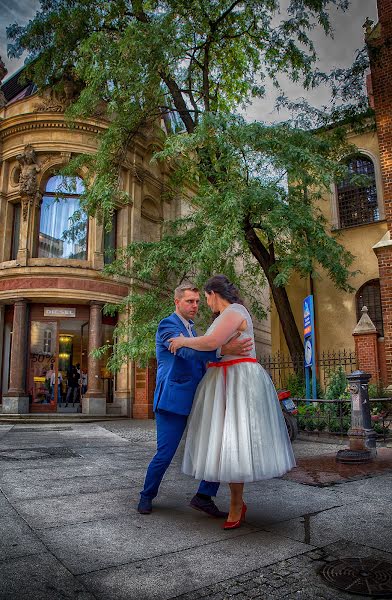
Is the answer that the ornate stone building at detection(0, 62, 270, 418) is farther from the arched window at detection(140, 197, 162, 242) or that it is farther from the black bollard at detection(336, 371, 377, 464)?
the black bollard at detection(336, 371, 377, 464)

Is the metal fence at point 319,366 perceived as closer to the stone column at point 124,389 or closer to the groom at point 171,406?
the stone column at point 124,389

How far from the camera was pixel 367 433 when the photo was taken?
7.10m

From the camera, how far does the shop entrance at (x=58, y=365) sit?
18391 millimetres

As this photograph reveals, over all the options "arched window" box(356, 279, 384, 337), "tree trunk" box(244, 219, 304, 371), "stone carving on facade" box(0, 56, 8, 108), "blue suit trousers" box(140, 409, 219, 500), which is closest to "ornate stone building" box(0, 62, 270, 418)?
"stone carving on facade" box(0, 56, 8, 108)

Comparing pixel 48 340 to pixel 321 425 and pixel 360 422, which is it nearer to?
pixel 321 425

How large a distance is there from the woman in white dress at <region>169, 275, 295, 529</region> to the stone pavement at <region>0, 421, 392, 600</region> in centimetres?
41

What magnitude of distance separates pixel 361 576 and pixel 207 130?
33.0ft

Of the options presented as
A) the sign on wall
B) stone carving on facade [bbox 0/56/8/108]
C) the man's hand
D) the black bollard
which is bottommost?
the black bollard

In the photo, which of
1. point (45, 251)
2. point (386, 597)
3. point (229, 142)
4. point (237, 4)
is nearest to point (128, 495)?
point (386, 597)

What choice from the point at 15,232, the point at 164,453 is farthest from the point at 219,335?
the point at 15,232

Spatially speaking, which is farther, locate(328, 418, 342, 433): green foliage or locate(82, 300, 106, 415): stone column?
locate(82, 300, 106, 415): stone column

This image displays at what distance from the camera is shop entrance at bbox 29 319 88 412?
18.4m

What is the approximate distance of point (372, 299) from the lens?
16.5 meters

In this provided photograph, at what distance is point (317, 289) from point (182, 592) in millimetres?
15879
